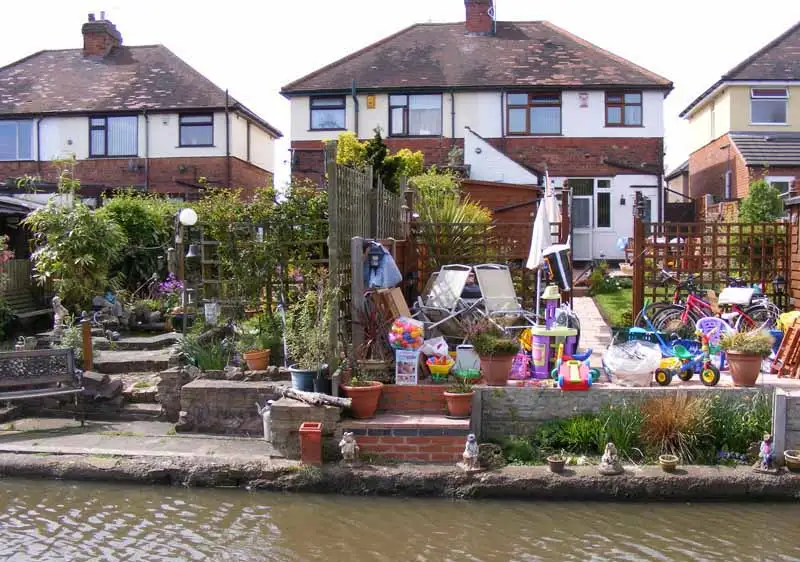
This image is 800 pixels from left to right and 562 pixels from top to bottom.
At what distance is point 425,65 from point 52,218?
45.8ft

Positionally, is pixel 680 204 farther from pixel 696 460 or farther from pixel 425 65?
pixel 696 460

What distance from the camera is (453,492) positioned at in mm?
7184

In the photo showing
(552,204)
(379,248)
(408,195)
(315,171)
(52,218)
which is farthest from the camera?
(315,171)

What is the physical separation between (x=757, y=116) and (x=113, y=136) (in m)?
20.5

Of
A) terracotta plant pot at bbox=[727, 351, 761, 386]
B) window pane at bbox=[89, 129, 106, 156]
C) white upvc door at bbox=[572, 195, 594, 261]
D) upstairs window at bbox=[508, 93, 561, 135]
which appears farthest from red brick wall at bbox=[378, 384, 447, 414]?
window pane at bbox=[89, 129, 106, 156]

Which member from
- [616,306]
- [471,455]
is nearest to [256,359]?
[471,455]

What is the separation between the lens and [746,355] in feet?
26.3

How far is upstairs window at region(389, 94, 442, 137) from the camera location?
24.3m

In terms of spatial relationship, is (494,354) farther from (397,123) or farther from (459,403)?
(397,123)

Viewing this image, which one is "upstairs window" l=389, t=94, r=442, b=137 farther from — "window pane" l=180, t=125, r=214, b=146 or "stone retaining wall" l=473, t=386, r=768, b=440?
"stone retaining wall" l=473, t=386, r=768, b=440

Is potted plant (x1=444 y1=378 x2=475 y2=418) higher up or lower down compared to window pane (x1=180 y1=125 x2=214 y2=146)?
lower down

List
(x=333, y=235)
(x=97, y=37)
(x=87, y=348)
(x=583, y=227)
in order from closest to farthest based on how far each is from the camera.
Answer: (x=333, y=235)
(x=87, y=348)
(x=583, y=227)
(x=97, y=37)

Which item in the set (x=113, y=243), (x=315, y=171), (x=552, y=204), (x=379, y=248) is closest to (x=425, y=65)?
(x=315, y=171)

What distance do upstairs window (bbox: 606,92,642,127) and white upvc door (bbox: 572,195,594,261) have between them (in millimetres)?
2384
